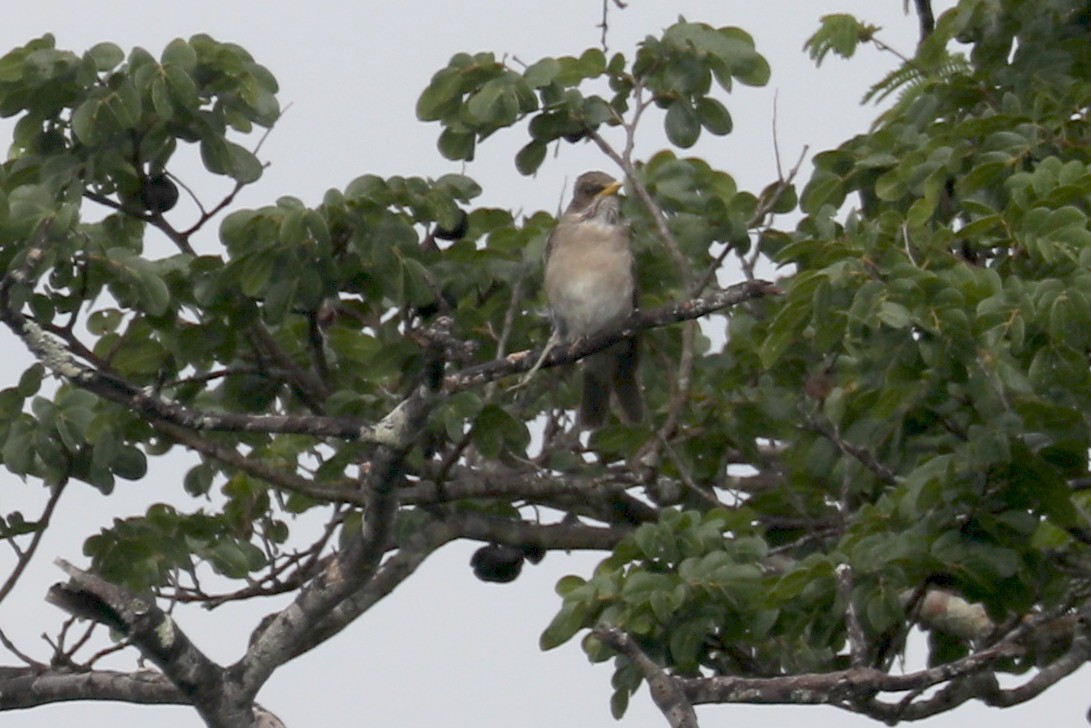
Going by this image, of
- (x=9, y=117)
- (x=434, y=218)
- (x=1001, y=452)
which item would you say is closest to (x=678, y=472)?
(x=434, y=218)

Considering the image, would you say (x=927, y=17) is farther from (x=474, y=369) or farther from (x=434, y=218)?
(x=474, y=369)

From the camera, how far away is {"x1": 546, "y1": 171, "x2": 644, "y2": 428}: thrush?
7.34 metres

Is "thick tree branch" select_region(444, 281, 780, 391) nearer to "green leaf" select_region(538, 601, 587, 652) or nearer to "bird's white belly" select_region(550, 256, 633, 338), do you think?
"green leaf" select_region(538, 601, 587, 652)

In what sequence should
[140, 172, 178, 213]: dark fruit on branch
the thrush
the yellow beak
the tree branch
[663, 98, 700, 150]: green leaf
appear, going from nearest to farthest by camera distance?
the tree branch → [140, 172, 178, 213]: dark fruit on branch → [663, 98, 700, 150]: green leaf → the thrush → the yellow beak

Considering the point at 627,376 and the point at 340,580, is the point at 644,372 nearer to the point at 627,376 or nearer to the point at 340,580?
the point at 627,376

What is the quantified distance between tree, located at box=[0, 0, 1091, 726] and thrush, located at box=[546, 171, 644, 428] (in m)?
0.17

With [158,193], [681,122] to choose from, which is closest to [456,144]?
[681,122]

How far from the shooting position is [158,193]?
20.6 feet

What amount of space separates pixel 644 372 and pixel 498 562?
100cm

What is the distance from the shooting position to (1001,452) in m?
5.11

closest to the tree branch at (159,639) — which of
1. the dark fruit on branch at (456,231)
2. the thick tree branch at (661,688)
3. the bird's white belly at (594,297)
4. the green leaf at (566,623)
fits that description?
the green leaf at (566,623)

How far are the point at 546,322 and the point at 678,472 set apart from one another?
0.77m

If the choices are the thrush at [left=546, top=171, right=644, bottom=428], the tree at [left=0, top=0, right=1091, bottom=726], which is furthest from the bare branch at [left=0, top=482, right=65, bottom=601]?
the thrush at [left=546, top=171, right=644, bottom=428]

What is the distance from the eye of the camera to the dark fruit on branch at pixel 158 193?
20.6 ft
